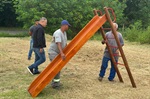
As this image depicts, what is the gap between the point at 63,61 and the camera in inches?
227

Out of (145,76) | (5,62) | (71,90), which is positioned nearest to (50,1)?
(5,62)

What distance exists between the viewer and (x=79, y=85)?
21.9 feet

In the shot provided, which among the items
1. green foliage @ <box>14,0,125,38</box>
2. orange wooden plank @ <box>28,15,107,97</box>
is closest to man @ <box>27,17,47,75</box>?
orange wooden plank @ <box>28,15,107,97</box>

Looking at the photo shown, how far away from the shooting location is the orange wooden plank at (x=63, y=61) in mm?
5734

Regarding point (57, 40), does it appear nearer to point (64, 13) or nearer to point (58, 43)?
point (58, 43)

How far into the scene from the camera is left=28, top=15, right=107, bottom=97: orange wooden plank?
5734 mm

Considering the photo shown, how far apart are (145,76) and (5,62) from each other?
177 inches

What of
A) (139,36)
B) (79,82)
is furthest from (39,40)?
(139,36)

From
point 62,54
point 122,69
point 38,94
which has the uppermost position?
point 62,54

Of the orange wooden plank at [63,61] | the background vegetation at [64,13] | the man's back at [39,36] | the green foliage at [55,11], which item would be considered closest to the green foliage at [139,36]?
the background vegetation at [64,13]

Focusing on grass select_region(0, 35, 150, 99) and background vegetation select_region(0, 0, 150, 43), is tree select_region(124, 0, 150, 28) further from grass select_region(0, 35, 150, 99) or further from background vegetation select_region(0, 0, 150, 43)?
grass select_region(0, 35, 150, 99)

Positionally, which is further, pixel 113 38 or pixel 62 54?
pixel 113 38

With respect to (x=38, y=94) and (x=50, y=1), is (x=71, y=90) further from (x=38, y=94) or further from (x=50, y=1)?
(x=50, y=1)

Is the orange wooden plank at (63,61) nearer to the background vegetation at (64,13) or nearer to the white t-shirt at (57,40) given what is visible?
the white t-shirt at (57,40)
